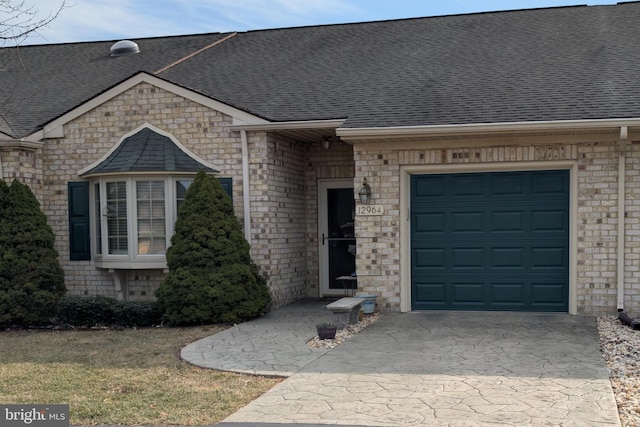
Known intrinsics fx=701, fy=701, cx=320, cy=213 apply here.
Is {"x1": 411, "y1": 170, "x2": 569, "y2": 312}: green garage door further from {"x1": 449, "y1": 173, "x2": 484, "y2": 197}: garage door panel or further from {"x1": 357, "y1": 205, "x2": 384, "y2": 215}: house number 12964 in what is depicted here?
{"x1": 357, "y1": 205, "x2": 384, "y2": 215}: house number 12964

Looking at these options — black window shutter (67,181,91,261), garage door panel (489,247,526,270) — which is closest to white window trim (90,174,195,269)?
black window shutter (67,181,91,261)

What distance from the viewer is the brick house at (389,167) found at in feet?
34.2

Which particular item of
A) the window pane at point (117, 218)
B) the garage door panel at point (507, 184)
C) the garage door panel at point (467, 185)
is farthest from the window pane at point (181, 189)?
the garage door panel at point (507, 184)

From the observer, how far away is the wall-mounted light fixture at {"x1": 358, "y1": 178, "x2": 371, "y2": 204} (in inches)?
437

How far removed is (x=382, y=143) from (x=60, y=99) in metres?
6.83

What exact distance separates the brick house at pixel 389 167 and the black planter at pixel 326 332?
2319 millimetres

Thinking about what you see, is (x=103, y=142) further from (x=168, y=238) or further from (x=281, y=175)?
(x=281, y=175)

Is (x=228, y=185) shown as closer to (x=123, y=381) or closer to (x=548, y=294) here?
(x=123, y=381)

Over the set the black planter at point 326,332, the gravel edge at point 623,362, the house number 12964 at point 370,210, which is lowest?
the gravel edge at point 623,362

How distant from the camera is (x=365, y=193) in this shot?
36.4ft

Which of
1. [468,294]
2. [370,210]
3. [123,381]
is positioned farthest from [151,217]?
[468,294]

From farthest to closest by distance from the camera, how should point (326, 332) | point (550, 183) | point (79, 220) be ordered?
point (79, 220) < point (550, 183) < point (326, 332)

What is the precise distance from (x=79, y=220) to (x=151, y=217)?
149 cm

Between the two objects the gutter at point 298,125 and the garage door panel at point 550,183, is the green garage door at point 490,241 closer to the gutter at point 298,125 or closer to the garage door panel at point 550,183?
the garage door panel at point 550,183
